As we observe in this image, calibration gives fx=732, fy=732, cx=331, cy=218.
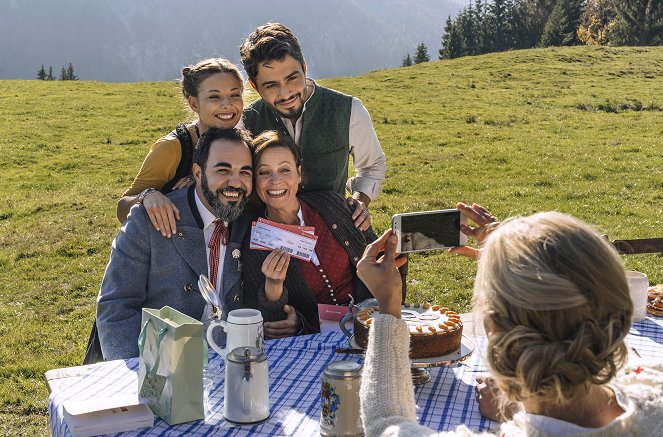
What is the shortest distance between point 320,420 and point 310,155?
8.15 feet

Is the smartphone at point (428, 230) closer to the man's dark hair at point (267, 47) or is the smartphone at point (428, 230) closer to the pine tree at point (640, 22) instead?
the man's dark hair at point (267, 47)

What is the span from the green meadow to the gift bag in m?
2.73

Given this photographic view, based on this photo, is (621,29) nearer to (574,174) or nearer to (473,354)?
(574,174)

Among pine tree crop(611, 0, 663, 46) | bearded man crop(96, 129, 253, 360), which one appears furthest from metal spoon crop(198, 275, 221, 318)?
pine tree crop(611, 0, 663, 46)

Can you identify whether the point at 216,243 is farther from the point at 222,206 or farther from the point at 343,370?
the point at 343,370

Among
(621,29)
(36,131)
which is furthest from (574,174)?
(621,29)

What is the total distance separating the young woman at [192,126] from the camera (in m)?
4.08

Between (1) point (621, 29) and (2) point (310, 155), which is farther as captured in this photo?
(1) point (621, 29)

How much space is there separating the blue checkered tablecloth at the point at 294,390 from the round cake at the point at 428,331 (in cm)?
13

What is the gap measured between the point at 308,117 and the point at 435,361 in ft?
7.64

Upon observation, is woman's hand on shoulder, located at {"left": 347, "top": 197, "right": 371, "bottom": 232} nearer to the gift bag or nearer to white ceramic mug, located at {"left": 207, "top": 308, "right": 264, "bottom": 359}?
white ceramic mug, located at {"left": 207, "top": 308, "right": 264, "bottom": 359}

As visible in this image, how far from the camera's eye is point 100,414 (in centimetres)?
241

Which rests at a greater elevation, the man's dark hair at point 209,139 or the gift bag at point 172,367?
the man's dark hair at point 209,139

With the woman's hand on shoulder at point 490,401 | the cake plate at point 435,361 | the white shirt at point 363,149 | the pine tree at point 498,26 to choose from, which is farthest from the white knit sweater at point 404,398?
the pine tree at point 498,26
